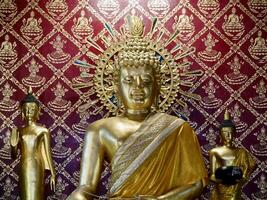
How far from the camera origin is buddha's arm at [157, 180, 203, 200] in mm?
5004

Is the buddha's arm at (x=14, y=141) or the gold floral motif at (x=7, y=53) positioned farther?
the gold floral motif at (x=7, y=53)

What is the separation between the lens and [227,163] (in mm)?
5484

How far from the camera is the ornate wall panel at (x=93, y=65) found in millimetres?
5863

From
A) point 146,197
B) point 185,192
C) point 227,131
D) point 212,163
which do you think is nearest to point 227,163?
point 212,163

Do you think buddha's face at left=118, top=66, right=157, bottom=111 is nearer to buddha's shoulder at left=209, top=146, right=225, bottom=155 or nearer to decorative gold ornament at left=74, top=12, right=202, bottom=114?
decorative gold ornament at left=74, top=12, right=202, bottom=114

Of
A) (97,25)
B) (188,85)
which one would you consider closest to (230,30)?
(188,85)

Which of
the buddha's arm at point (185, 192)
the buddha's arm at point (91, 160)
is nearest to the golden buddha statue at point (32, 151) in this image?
the buddha's arm at point (91, 160)

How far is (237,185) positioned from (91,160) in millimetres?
971

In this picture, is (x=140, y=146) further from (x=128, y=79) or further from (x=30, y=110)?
(x=30, y=110)

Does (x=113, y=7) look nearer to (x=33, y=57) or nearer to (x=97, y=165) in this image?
(x=33, y=57)

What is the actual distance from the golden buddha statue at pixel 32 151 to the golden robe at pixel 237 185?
1067mm

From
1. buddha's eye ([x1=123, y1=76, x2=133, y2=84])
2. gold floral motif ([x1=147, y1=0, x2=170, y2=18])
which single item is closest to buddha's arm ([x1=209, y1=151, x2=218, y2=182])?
buddha's eye ([x1=123, y1=76, x2=133, y2=84])

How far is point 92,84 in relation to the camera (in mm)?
5875

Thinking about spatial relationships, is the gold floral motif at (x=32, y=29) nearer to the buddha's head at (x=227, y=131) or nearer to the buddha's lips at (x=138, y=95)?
the buddha's lips at (x=138, y=95)
